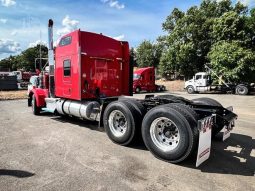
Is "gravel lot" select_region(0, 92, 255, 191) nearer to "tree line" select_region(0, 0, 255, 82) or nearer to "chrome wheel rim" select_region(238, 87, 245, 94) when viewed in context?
"tree line" select_region(0, 0, 255, 82)

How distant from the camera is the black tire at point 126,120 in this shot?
5738 mm

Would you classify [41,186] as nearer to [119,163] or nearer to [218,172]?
[119,163]

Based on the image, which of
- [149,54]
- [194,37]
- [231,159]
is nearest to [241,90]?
[194,37]

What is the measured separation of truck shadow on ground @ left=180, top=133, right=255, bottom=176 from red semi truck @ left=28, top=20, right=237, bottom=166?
288 mm

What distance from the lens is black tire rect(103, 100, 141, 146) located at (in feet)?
18.8

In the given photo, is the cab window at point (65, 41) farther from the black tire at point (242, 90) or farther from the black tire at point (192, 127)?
the black tire at point (242, 90)

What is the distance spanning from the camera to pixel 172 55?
36.8 metres

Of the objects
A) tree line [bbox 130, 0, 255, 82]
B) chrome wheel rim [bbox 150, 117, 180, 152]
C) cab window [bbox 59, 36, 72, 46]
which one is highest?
tree line [bbox 130, 0, 255, 82]

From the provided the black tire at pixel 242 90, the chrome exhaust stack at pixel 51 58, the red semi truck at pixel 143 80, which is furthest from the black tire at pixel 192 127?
the red semi truck at pixel 143 80

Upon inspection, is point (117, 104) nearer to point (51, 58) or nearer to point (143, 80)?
point (51, 58)

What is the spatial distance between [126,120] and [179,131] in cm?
149

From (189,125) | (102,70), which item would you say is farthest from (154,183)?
(102,70)

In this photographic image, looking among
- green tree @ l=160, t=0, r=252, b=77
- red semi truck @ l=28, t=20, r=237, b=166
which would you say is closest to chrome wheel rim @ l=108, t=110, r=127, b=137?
red semi truck @ l=28, t=20, r=237, b=166

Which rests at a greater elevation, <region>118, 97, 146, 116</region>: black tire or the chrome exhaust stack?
the chrome exhaust stack
